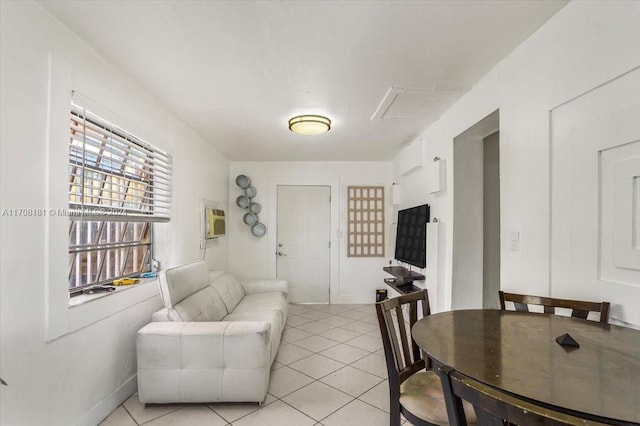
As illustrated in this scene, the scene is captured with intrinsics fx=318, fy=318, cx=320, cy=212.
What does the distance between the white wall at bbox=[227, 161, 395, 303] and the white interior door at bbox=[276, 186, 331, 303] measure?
0.40 ft

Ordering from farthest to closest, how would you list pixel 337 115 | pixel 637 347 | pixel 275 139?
pixel 275 139, pixel 337 115, pixel 637 347

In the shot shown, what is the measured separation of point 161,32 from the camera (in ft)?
5.88

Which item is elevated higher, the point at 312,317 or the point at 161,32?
the point at 161,32

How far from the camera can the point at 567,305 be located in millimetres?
1485

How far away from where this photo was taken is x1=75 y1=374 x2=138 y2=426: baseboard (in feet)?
6.44

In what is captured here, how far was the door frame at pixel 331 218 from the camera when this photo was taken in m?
5.43

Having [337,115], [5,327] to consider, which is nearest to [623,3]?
[337,115]

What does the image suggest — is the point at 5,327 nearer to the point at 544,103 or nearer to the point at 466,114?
the point at 544,103

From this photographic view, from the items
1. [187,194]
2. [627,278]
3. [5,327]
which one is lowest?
[5,327]

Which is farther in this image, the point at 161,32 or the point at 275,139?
the point at 275,139

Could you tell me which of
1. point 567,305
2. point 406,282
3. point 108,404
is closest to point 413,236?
point 406,282

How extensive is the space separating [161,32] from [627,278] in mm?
2557

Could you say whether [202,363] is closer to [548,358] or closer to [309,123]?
[548,358]

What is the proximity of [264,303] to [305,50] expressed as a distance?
8.94ft
